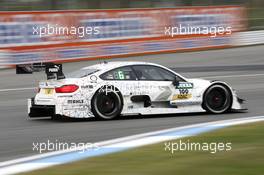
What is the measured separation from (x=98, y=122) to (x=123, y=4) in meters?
19.7

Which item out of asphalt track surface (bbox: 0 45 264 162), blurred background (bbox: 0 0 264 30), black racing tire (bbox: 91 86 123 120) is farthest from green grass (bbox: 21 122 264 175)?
blurred background (bbox: 0 0 264 30)

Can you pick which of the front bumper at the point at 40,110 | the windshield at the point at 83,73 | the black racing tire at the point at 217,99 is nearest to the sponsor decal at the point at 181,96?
the black racing tire at the point at 217,99

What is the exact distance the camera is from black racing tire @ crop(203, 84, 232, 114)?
12.4 metres

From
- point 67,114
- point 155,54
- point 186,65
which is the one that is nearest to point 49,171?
point 67,114

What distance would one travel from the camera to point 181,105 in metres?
12.3

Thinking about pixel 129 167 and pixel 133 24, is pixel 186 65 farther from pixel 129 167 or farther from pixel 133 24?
pixel 129 167

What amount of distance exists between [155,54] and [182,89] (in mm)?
16341

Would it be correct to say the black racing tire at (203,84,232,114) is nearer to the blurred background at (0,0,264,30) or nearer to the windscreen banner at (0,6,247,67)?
the windscreen banner at (0,6,247,67)

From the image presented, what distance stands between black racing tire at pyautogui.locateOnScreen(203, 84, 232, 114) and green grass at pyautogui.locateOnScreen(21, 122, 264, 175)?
3967mm

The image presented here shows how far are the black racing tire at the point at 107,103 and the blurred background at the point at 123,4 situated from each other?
15.4 m

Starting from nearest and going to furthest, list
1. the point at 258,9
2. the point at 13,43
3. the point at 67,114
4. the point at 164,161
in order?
the point at 164,161 → the point at 67,114 → the point at 13,43 → the point at 258,9

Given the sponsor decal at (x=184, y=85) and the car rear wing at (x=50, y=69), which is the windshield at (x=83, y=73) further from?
the sponsor decal at (x=184, y=85)

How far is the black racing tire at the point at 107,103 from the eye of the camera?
37.6 ft

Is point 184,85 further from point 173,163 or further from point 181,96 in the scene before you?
point 173,163
